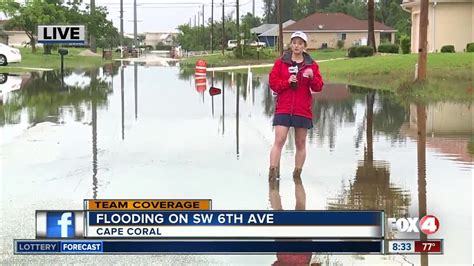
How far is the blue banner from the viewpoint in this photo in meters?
5.34

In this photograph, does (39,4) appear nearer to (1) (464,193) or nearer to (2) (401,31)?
(2) (401,31)

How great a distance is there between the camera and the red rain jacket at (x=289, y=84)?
886 cm

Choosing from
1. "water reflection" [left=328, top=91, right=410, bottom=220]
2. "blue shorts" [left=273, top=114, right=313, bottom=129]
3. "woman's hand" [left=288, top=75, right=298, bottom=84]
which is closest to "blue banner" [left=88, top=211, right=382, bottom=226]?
"water reflection" [left=328, top=91, right=410, bottom=220]

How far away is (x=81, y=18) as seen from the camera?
6181 centimetres

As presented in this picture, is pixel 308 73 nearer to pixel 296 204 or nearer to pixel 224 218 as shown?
pixel 296 204

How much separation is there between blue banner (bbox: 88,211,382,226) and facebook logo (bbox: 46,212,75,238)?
14 centimetres

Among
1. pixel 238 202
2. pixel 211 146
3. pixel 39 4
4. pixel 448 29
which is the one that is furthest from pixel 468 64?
pixel 39 4

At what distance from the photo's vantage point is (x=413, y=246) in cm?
546

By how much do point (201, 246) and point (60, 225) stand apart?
0.93 metres

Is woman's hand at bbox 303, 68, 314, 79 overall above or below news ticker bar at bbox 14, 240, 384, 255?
above

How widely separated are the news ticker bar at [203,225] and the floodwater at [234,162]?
17.3 inches

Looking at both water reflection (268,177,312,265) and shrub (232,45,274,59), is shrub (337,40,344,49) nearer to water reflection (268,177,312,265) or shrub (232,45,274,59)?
shrub (232,45,274,59)

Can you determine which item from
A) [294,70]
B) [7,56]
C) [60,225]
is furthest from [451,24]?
[60,225]

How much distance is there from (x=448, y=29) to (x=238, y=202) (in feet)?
123
